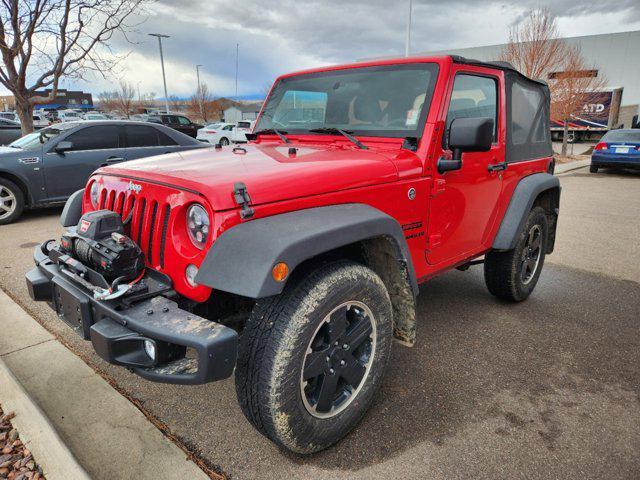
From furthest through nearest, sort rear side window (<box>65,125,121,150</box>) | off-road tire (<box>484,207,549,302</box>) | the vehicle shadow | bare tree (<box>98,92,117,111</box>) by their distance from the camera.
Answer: bare tree (<box>98,92,117,111</box>)
rear side window (<box>65,125,121,150</box>)
off-road tire (<box>484,207,549,302</box>)
the vehicle shadow

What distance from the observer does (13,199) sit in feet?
22.5

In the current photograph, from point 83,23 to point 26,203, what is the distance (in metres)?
5.01

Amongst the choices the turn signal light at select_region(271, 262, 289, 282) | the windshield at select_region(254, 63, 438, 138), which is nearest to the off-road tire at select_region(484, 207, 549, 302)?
the windshield at select_region(254, 63, 438, 138)

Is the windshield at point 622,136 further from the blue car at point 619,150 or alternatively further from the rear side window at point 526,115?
the rear side window at point 526,115

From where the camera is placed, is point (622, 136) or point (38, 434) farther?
point (622, 136)

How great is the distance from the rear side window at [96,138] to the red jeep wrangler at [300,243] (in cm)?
524

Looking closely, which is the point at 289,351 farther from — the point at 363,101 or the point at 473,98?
the point at 473,98

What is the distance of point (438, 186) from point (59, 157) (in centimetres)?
672

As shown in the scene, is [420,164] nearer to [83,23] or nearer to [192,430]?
[192,430]

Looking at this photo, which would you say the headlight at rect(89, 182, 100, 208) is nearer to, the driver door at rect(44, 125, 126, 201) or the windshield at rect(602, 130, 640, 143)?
the driver door at rect(44, 125, 126, 201)

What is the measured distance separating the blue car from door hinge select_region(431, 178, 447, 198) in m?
14.3

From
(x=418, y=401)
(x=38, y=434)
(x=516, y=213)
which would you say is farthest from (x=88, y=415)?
(x=516, y=213)

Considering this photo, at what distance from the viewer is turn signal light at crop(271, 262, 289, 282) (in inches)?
66.8

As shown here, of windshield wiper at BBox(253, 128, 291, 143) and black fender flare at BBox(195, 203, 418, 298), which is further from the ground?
windshield wiper at BBox(253, 128, 291, 143)
